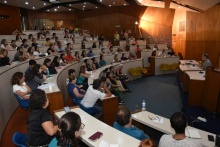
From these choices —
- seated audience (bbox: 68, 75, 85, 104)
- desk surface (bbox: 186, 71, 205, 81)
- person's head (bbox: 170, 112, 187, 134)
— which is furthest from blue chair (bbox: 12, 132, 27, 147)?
desk surface (bbox: 186, 71, 205, 81)

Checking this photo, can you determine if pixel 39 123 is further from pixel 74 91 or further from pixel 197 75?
pixel 197 75

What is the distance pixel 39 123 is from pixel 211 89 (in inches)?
195

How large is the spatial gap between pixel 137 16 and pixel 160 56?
702 cm

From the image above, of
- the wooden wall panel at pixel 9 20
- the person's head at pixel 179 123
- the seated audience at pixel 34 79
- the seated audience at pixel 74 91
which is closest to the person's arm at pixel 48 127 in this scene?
the person's head at pixel 179 123

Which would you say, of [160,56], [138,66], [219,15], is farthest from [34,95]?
[219,15]

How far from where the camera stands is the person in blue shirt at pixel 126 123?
2.76 metres

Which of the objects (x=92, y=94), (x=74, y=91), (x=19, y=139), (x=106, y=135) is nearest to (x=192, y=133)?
(x=106, y=135)

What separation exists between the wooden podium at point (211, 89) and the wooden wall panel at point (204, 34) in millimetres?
6273

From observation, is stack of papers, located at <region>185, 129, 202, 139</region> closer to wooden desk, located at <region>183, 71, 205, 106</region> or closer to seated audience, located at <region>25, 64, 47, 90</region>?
wooden desk, located at <region>183, 71, 205, 106</region>

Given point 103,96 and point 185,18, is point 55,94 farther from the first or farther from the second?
point 185,18

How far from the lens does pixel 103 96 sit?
472cm

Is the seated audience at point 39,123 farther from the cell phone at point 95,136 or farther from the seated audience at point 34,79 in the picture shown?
the seated audience at point 34,79

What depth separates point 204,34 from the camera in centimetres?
1220

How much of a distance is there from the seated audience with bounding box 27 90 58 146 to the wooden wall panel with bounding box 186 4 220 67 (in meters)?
11.1
